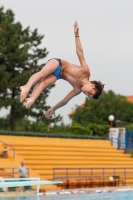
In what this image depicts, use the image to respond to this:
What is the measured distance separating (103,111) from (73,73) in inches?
2575

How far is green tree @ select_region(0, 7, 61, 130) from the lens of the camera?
3944 cm

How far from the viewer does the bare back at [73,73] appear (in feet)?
35.1

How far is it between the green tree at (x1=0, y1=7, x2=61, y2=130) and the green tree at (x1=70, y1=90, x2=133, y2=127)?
32126 millimetres

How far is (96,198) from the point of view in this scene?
63.7ft

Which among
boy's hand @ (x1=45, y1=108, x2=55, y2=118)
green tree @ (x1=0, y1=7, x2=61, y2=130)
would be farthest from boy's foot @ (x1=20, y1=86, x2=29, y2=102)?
green tree @ (x1=0, y1=7, x2=61, y2=130)

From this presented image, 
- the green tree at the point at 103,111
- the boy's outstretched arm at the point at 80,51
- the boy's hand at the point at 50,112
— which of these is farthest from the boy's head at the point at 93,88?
the green tree at the point at 103,111

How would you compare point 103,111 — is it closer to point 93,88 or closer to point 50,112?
point 50,112

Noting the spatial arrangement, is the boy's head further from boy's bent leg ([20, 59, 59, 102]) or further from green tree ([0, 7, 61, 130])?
green tree ([0, 7, 61, 130])

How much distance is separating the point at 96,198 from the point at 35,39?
2437cm

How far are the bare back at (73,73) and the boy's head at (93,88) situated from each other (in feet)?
0.68

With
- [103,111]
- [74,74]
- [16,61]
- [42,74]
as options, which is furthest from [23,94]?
[103,111]

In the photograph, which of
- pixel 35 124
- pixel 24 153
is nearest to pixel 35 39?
pixel 35 124

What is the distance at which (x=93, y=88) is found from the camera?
10562 mm

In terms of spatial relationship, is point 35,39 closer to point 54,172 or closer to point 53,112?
point 54,172
